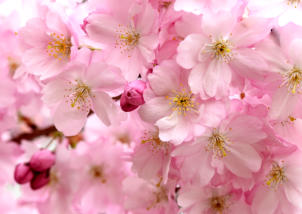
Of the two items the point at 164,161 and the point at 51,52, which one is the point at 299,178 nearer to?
the point at 164,161

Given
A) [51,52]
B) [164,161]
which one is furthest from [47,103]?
[164,161]

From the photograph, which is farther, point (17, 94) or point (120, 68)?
point (17, 94)

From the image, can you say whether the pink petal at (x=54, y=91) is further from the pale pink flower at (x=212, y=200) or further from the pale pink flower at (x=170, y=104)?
the pale pink flower at (x=212, y=200)

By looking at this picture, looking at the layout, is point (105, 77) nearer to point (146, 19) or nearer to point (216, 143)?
point (146, 19)

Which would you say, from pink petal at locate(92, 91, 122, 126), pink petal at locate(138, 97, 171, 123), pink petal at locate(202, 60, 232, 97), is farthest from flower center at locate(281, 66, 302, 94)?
pink petal at locate(92, 91, 122, 126)

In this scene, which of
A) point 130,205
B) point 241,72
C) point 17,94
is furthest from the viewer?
point 17,94

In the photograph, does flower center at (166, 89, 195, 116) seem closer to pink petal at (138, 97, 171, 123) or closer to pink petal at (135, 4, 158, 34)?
pink petal at (138, 97, 171, 123)
